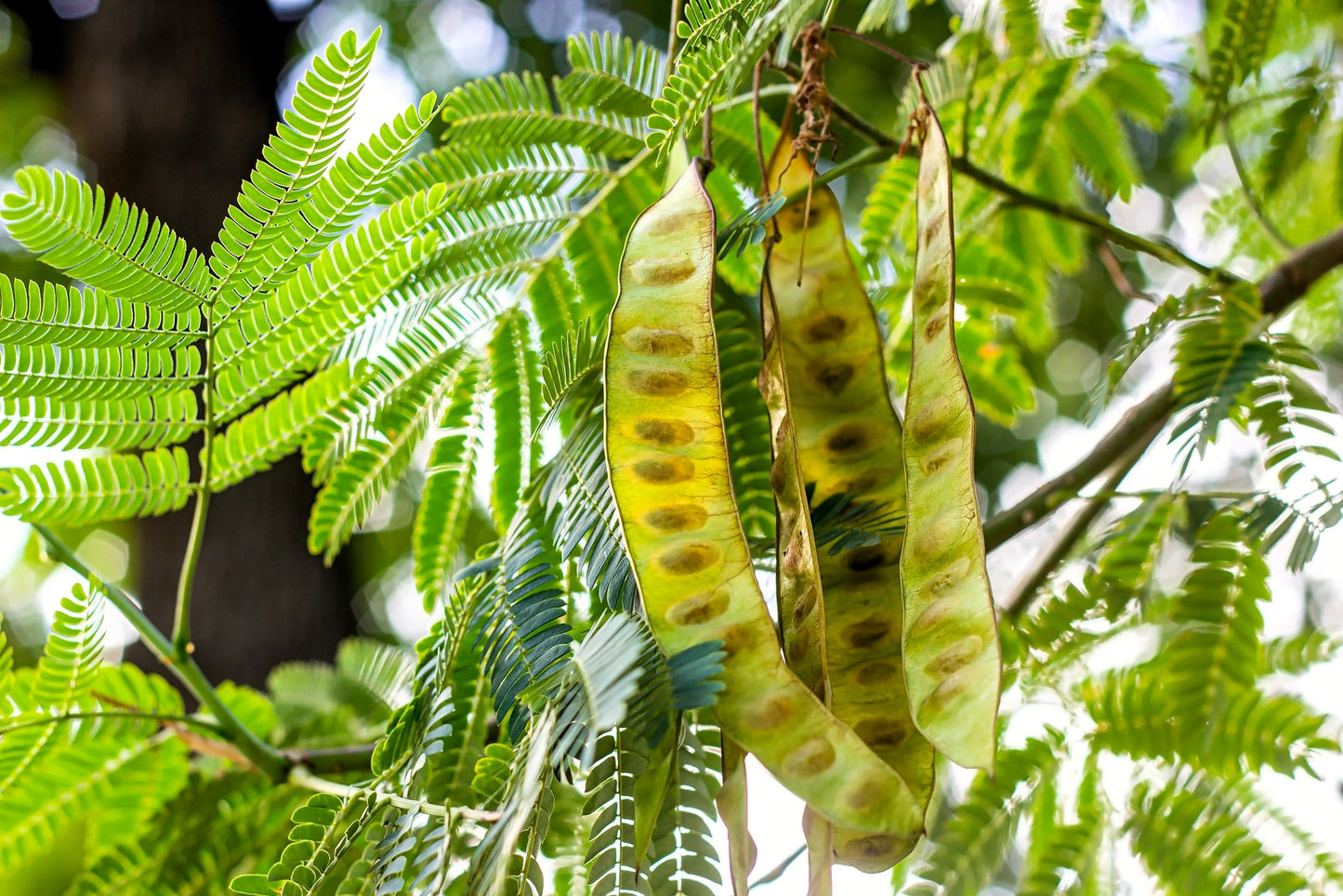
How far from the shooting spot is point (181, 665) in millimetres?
1279

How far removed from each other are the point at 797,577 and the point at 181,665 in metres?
0.86

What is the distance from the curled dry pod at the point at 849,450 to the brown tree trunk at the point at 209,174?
2.18 metres

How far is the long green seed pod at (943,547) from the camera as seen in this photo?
2.59ft

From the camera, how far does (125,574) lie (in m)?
4.03

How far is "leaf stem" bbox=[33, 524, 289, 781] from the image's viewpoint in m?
1.25

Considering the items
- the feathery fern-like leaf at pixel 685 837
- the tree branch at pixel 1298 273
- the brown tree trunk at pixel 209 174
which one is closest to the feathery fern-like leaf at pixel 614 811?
the feathery fern-like leaf at pixel 685 837

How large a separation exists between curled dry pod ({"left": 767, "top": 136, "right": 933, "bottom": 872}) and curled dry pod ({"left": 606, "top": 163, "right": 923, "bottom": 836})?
3.5 inches

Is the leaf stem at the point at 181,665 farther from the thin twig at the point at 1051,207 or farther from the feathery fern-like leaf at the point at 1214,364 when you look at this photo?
the feathery fern-like leaf at the point at 1214,364

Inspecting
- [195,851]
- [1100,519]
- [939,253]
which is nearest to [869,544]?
[939,253]

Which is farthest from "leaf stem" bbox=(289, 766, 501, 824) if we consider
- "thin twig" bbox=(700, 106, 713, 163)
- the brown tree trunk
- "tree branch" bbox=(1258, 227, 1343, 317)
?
the brown tree trunk

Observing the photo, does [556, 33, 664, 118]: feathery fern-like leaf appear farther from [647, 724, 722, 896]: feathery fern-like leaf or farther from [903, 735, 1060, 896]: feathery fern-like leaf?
[903, 735, 1060, 896]: feathery fern-like leaf

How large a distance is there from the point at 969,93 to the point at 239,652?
2762mm

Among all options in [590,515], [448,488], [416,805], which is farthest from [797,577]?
[448,488]

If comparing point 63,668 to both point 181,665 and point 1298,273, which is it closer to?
point 181,665
